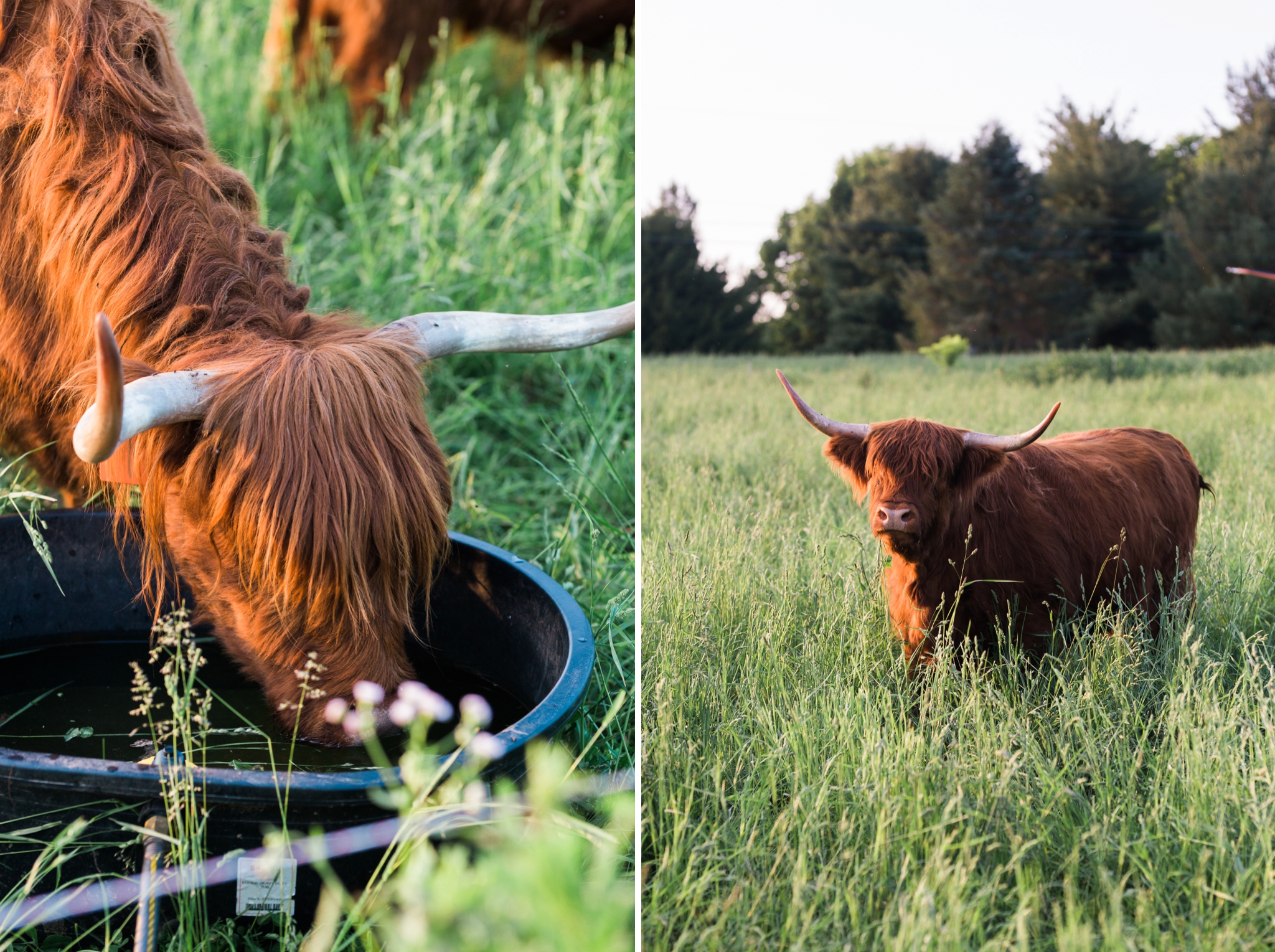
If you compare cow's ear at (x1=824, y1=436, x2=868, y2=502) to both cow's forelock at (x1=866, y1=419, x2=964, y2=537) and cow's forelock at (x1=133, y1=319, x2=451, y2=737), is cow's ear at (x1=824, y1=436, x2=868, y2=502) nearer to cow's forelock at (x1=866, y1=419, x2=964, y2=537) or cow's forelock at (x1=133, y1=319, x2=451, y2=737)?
cow's forelock at (x1=866, y1=419, x2=964, y2=537)

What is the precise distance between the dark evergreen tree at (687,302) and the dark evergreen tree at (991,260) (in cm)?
401

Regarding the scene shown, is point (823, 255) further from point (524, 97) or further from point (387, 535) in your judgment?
point (387, 535)

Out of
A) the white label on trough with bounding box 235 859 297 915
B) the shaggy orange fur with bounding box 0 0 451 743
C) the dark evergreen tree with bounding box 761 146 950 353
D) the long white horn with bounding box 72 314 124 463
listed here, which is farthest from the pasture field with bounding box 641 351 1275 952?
the dark evergreen tree with bounding box 761 146 950 353

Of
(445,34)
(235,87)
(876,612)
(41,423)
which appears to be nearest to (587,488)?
(876,612)

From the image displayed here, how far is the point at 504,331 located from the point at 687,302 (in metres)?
17.0

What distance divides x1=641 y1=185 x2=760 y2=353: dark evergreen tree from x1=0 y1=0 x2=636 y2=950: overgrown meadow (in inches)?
437

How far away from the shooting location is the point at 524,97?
6.74m

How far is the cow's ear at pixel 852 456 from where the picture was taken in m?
2.57

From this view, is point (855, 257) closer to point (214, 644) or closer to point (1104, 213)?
point (1104, 213)

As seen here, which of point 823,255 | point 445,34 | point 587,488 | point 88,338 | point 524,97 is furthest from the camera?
point 823,255

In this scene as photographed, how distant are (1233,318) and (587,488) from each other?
51.9ft

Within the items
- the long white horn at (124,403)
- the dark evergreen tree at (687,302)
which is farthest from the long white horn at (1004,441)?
the dark evergreen tree at (687,302)

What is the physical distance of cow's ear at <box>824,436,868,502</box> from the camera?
2572mm

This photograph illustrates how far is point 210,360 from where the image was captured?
6.49ft
